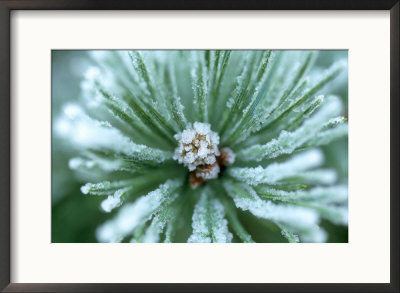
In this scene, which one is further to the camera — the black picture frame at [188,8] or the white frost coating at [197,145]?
the black picture frame at [188,8]

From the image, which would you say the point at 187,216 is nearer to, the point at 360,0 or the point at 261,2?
the point at 261,2

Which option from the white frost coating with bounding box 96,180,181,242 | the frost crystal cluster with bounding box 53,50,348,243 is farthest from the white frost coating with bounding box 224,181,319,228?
the white frost coating with bounding box 96,180,181,242

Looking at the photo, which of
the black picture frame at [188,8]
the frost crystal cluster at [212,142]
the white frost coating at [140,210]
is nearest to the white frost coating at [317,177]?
the frost crystal cluster at [212,142]

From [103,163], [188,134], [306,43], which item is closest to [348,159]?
[306,43]

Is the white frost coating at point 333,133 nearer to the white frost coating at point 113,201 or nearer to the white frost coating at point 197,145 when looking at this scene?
the white frost coating at point 197,145

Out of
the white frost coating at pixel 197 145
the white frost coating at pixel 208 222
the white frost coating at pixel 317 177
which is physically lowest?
the white frost coating at pixel 208 222
